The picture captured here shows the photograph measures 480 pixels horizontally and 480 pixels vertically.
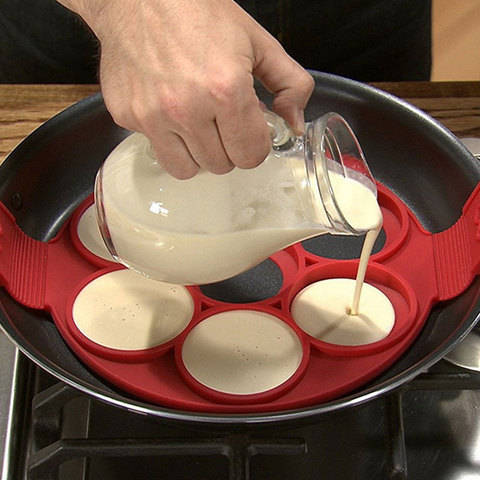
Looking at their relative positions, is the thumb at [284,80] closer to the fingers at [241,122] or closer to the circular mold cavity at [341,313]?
the fingers at [241,122]

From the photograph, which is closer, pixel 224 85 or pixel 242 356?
pixel 224 85

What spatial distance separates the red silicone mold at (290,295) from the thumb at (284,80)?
11.8 inches

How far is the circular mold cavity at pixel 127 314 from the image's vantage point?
3.26ft

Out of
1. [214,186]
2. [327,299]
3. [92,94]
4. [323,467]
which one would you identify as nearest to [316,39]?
[92,94]

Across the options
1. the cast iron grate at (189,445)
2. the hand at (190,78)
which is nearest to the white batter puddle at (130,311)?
the cast iron grate at (189,445)

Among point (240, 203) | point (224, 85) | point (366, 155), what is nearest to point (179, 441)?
point (240, 203)

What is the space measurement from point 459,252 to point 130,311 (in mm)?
461

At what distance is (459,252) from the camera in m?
1.10

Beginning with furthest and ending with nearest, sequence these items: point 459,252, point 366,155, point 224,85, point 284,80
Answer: point 366,155
point 459,252
point 284,80
point 224,85

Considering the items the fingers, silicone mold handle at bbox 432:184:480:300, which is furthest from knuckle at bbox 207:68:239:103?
silicone mold handle at bbox 432:184:480:300

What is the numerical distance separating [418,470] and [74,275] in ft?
1.73

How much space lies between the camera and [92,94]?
4.36ft

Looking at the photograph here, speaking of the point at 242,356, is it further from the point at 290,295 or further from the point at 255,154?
the point at 255,154

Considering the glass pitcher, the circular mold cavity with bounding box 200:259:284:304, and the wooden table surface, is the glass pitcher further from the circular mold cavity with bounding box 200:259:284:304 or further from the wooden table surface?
the wooden table surface
